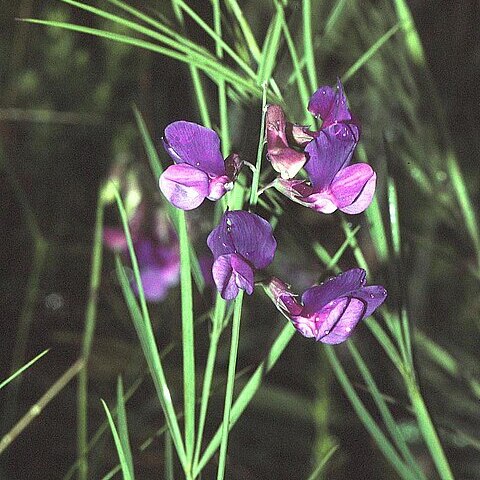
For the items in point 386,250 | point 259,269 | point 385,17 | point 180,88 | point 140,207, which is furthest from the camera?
point 180,88

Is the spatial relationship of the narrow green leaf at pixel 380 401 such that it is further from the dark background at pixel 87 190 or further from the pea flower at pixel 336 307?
the dark background at pixel 87 190

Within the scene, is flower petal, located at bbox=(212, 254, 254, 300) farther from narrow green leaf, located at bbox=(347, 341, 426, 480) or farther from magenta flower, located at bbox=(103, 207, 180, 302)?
magenta flower, located at bbox=(103, 207, 180, 302)

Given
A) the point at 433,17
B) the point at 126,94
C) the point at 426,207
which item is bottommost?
the point at 426,207

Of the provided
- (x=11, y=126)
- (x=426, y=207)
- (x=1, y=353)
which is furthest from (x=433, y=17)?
(x=1, y=353)

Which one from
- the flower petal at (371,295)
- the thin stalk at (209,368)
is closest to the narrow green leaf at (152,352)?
the thin stalk at (209,368)

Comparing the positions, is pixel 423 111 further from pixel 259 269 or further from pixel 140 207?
pixel 259 269

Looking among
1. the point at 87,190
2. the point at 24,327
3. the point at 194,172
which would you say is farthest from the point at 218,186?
the point at 87,190
